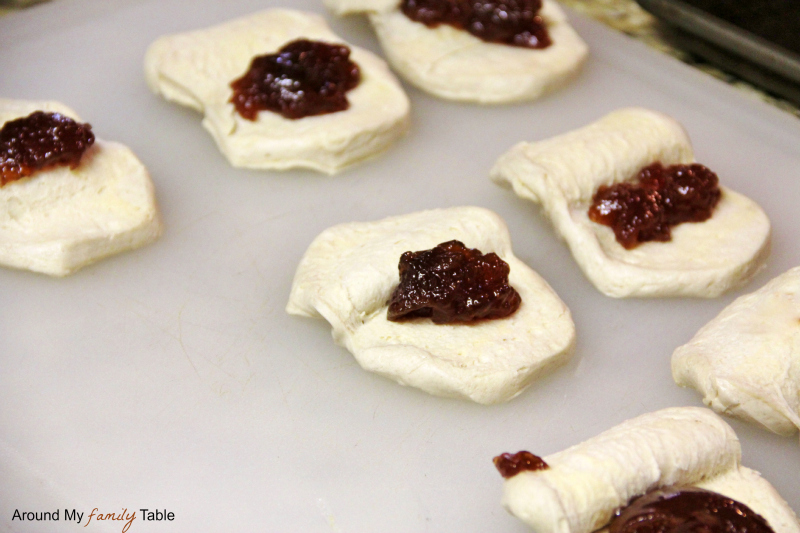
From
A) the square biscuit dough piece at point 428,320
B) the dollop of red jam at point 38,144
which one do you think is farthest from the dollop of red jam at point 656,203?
the dollop of red jam at point 38,144

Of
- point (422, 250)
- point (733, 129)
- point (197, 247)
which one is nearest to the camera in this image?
point (422, 250)

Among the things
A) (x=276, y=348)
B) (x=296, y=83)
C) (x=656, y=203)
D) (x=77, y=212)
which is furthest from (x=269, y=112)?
(x=656, y=203)

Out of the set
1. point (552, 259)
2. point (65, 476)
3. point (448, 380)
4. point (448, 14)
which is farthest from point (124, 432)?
point (448, 14)

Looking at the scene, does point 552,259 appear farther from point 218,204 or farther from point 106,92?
point 106,92

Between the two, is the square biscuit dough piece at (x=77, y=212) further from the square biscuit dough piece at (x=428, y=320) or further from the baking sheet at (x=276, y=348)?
the square biscuit dough piece at (x=428, y=320)

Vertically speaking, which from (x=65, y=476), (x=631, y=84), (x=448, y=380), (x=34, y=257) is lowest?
(x=65, y=476)

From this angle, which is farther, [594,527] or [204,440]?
[204,440]

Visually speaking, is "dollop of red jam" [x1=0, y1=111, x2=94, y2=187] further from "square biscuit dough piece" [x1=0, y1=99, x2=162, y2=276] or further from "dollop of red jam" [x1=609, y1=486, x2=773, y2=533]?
"dollop of red jam" [x1=609, y1=486, x2=773, y2=533]

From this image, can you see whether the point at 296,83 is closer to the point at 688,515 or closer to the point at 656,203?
the point at 656,203

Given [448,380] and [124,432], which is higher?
[448,380]
